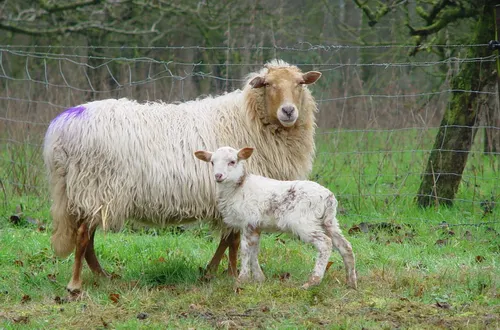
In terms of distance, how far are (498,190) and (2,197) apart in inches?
220

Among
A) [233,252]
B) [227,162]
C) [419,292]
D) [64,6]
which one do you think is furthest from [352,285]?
[64,6]

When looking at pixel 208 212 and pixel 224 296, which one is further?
pixel 208 212

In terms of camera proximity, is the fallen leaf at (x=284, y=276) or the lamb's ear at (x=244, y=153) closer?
the lamb's ear at (x=244, y=153)

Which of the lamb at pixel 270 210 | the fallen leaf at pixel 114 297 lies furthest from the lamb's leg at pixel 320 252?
the fallen leaf at pixel 114 297

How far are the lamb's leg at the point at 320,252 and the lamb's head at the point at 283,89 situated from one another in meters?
1.13

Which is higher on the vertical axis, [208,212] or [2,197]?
[208,212]

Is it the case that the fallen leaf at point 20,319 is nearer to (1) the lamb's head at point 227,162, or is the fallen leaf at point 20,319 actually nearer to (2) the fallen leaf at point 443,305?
(1) the lamb's head at point 227,162

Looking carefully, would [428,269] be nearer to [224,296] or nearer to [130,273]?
[224,296]

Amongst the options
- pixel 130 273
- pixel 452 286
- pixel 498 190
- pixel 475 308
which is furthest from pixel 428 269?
pixel 498 190

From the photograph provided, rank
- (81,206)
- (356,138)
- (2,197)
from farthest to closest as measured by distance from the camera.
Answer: (356,138) → (2,197) → (81,206)

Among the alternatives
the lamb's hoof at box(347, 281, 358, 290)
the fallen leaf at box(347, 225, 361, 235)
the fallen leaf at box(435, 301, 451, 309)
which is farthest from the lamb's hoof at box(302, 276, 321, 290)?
the fallen leaf at box(347, 225, 361, 235)

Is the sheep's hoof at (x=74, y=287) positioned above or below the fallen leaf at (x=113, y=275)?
A: above

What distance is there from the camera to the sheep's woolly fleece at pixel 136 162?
217 inches

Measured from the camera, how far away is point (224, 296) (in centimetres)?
502
